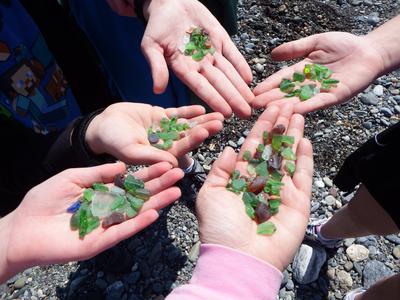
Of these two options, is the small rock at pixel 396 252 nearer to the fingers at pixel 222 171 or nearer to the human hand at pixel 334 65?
the human hand at pixel 334 65

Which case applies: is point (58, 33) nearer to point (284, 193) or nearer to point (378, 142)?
point (284, 193)

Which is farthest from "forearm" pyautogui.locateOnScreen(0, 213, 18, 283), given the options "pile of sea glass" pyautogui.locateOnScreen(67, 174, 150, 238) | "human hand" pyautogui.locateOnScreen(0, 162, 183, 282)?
"pile of sea glass" pyautogui.locateOnScreen(67, 174, 150, 238)

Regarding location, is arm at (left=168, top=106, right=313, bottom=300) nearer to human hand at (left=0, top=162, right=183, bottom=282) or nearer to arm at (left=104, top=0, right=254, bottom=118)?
human hand at (left=0, top=162, right=183, bottom=282)

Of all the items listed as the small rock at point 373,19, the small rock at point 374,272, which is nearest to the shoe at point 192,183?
the small rock at point 374,272

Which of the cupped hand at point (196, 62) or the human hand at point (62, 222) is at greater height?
the cupped hand at point (196, 62)

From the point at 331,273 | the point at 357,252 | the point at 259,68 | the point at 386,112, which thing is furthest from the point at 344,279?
the point at 259,68

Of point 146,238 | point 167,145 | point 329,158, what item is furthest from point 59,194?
point 329,158
